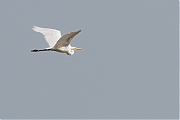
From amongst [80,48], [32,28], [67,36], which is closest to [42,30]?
[32,28]

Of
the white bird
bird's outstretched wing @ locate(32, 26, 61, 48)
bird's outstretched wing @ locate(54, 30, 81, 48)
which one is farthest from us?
bird's outstretched wing @ locate(32, 26, 61, 48)

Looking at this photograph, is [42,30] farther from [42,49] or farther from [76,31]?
[76,31]

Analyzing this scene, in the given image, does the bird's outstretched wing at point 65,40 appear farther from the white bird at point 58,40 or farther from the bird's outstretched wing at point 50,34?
the bird's outstretched wing at point 50,34

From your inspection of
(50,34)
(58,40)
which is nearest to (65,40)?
(58,40)

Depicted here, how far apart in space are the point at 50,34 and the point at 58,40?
2.86 meters

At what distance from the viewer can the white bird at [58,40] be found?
22828 mm

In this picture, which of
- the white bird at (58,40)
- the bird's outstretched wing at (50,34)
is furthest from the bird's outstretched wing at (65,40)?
the bird's outstretched wing at (50,34)

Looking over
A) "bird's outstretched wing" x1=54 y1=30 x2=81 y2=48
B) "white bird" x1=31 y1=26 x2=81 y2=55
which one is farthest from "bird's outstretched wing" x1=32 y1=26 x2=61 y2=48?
"bird's outstretched wing" x1=54 y1=30 x2=81 y2=48

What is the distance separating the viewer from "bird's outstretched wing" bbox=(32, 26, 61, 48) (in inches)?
1002

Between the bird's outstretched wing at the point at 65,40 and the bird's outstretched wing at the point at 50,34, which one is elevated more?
the bird's outstretched wing at the point at 50,34

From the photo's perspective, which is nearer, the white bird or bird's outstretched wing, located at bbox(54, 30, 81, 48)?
bird's outstretched wing, located at bbox(54, 30, 81, 48)

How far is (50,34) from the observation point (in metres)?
25.9

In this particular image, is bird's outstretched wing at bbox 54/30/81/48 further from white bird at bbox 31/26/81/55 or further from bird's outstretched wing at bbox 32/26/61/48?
bird's outstretched wing at bbox 32/26/61/48

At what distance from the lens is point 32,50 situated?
933 inches
